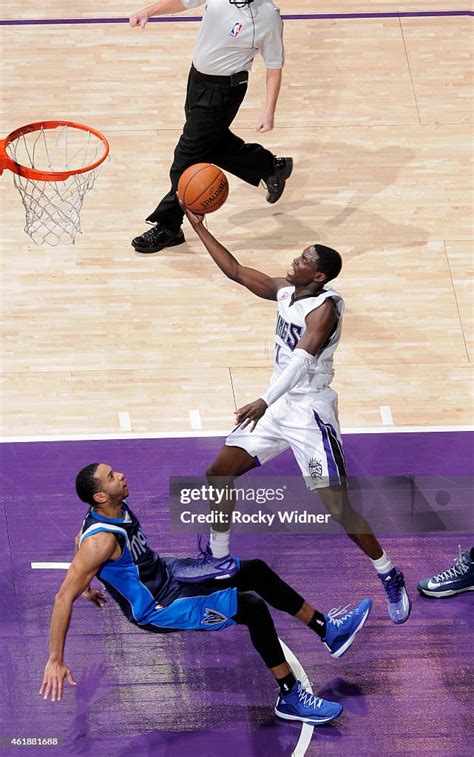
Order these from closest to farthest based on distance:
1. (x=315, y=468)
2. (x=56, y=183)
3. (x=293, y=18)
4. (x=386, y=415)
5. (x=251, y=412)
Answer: (x=251, y=412) → (x=315, y=468) → (x=386, y=415) → (x=56, y=183) → (x=293, y=18)

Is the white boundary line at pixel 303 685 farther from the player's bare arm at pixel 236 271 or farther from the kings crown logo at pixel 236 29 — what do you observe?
the kings crown logo at pixel 236 29

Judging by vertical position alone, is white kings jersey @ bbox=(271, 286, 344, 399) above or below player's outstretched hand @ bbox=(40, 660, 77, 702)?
above

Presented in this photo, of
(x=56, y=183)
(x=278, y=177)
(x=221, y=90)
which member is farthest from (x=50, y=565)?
(x=278, y=177)

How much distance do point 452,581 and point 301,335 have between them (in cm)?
171

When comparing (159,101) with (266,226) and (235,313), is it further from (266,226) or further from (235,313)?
(235,313)

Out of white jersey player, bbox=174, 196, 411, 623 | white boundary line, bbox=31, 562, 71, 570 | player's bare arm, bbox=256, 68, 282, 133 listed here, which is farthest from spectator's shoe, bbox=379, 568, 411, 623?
player's bare arm, bbox=256, 68, 282, 133

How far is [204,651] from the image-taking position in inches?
281

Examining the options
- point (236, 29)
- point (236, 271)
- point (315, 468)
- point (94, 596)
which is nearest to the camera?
point (94, 596)

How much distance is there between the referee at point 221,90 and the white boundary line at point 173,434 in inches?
71.9

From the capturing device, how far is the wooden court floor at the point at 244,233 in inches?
340

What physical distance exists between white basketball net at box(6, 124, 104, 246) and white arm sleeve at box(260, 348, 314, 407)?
271 cm

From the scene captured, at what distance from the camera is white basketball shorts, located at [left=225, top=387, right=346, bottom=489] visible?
7.09 m

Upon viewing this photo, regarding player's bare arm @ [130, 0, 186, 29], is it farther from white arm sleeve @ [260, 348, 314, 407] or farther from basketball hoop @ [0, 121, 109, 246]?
white arm sleeve @ [260, 348, 314, 407]

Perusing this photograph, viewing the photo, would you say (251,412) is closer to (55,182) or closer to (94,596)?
(94,596)
